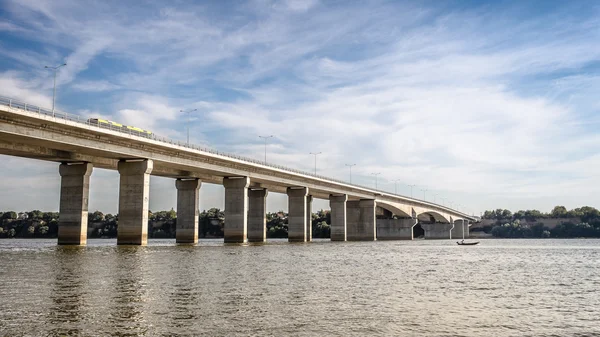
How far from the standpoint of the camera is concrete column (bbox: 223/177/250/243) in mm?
96125

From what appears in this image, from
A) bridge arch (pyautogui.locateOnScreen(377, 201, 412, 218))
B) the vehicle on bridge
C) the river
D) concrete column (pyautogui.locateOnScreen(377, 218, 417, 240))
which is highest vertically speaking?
the vehicle on bridge

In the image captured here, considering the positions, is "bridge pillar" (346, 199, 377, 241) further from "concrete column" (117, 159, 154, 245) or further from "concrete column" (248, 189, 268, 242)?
"concrete column" (117, 159, 154, 245)

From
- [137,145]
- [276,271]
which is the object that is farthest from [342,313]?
[137,145]

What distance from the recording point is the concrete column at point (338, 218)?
138 m

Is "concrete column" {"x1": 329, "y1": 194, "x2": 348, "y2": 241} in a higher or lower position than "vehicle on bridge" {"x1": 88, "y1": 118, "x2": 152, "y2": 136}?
lower

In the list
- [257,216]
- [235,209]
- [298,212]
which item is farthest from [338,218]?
[235,209]

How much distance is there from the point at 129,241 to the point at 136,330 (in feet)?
198

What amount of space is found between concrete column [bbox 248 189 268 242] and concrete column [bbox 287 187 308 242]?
28.9ft

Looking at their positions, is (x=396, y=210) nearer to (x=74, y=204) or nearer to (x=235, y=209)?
(x=235, y=209)

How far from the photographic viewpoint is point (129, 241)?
74688 mm

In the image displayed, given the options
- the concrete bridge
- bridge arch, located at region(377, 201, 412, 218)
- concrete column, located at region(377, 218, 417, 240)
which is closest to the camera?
the concrete bridge

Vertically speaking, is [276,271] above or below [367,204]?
below

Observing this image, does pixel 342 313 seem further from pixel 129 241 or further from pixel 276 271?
pixel 129 241

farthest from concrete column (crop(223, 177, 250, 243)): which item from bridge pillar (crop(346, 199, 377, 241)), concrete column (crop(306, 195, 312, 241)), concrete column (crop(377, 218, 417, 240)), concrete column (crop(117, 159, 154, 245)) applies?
concrete column (crop(377, 218, 417, 240))
